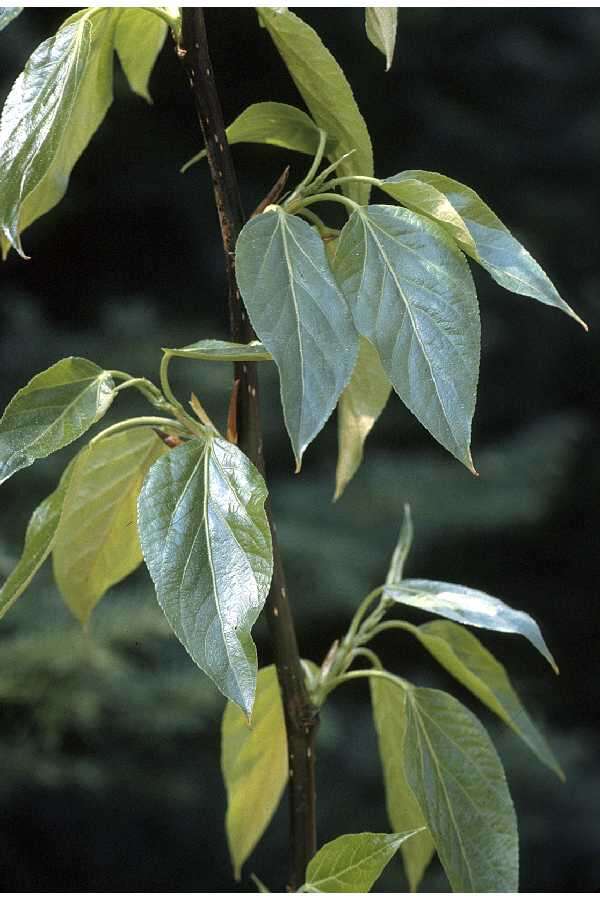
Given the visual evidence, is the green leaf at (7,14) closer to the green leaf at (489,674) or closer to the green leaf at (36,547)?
the green leaf at (36,547)

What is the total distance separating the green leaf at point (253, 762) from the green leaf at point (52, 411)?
0.17 m

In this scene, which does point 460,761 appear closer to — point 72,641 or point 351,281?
point 351,281

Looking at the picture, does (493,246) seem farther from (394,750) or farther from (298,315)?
(394,750)

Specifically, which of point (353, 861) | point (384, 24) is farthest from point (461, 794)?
point (384, 24)

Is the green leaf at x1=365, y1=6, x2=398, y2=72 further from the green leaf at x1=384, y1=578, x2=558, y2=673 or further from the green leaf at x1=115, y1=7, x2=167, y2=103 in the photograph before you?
the green leaf at x1=384, y1=578, x2=558, y2=673

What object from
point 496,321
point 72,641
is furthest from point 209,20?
point 72,641

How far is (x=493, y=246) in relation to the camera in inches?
15.1

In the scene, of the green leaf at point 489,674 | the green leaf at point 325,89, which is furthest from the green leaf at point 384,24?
the green leaf at point 489,674

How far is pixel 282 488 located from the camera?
1.35m

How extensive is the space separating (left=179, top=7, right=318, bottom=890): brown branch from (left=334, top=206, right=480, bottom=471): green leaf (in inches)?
1.8

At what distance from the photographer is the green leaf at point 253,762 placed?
0.51 m

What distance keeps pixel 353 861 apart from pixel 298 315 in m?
0.19

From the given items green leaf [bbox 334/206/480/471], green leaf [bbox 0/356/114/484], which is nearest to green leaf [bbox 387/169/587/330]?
green leaf [bbox 334/206/480/471]

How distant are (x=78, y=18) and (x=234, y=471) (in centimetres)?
16
